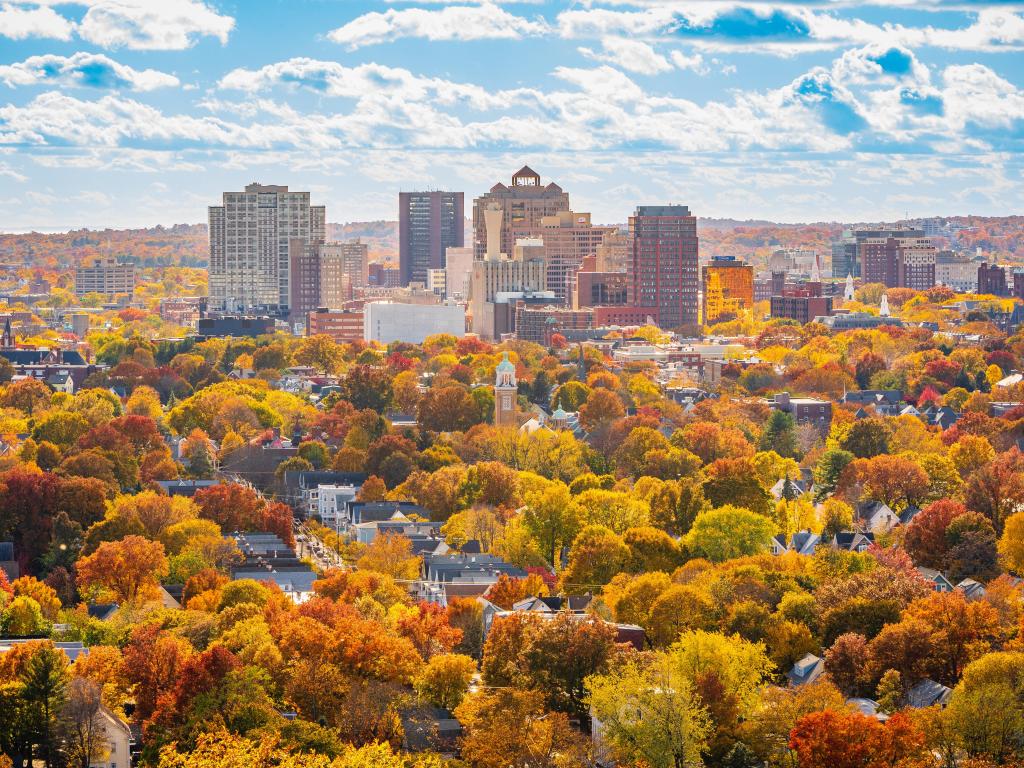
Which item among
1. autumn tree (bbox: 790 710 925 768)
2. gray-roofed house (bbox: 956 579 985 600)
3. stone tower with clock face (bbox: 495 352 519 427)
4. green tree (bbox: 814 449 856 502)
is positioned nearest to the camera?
autumn tree (bbox: 790 710 925 768)

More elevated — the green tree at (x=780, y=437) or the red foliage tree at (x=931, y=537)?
the red foliage tree at (x=931, y=537)

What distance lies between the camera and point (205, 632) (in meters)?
66.2

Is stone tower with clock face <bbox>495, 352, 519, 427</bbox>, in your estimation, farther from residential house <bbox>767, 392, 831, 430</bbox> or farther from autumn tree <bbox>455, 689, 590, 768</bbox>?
autumn tree <bbox>455, 689, 590, 768</bbox>

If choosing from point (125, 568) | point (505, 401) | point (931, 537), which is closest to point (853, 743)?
point (931, 537)

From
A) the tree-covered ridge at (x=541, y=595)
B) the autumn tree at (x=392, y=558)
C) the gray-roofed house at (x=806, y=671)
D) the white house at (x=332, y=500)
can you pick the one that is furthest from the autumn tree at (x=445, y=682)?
the white house at (x=332, y=500)

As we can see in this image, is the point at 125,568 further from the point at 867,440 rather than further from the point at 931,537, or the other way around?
the point at 867,440

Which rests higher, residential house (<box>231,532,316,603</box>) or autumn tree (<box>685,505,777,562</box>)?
autumn tree (<box>685,505,777,562</box>)

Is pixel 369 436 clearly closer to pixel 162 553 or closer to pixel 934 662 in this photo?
pixel 162 553

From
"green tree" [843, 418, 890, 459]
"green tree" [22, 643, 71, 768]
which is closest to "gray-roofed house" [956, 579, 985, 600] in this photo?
"green tree" [22, 643, 71, 768]

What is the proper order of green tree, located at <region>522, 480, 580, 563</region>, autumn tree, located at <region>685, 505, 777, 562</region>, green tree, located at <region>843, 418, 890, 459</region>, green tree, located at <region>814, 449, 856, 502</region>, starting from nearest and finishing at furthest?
autumn tree, located at <region>685, 505, 777, 562</region> < green tree, located at <region>522, 480, 580, 563</region> < green tree, located at <region>814, 449, 856, 502</region> < green tree, located at <region>843, 418, 890, 459</region>

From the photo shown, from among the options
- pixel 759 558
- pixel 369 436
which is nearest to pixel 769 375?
pixel 369 436

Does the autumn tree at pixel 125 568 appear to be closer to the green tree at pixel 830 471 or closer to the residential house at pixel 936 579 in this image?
the residential house at pixel 936 579

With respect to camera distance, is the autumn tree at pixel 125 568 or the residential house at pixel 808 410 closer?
the autumn tree at pixel 125 568

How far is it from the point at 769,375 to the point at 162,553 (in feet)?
321
